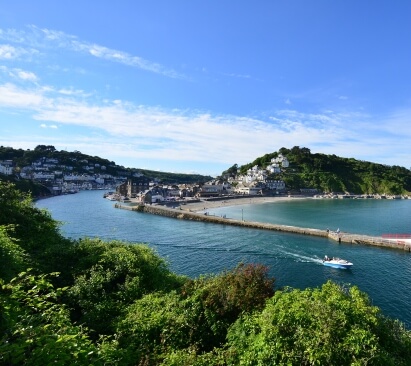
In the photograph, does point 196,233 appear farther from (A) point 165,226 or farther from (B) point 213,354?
(B) point 213,354

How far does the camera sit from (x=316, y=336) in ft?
25.7

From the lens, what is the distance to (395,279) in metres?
26.4

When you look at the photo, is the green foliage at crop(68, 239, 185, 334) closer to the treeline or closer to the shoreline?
the shoreline

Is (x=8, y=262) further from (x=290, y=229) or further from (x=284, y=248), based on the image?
(x=290, y=229)

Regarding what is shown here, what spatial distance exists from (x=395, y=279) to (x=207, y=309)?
23940 millimetres

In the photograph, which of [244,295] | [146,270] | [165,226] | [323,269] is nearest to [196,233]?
[165,226]

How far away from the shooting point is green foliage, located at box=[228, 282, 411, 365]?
7.50m

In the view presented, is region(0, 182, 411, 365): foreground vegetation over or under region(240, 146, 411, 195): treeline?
under

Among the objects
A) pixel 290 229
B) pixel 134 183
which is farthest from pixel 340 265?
pixel 134 183

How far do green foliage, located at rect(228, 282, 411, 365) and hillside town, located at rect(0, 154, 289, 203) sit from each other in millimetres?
81210

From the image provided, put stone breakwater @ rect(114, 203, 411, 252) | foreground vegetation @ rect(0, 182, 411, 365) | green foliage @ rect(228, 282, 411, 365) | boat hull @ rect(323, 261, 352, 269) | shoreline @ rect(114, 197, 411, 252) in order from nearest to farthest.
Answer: foreground vegetation @ rect(0, 182, 411, 365), green foliage @ rect(228, 282, 411, 365), boat hull @ rect(323, 261, 352, 269), shoreline @ rect(114, 197, 411, 252), stone breakwater @ rect(114, 203, 411, 252)

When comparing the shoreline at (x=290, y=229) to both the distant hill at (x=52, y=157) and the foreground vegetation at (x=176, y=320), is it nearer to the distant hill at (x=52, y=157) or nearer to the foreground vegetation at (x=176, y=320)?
the foreground vegetation at (x=176, y=320)

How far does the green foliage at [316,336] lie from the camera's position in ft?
24.6

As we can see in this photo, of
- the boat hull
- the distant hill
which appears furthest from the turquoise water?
the distant hill
